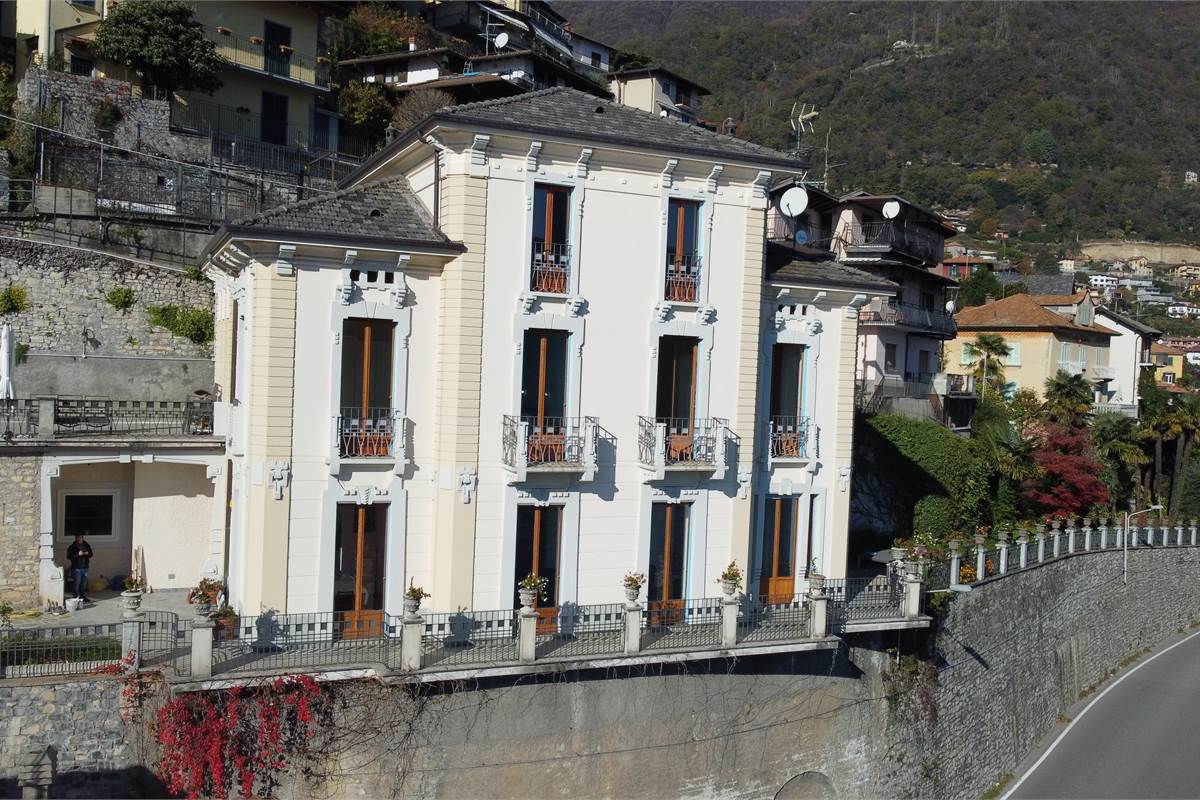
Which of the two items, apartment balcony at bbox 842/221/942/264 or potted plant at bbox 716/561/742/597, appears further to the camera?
apartment balcony at bbox 842/221/942/264

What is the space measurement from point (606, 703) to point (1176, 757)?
1985 cm

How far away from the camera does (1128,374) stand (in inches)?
2581

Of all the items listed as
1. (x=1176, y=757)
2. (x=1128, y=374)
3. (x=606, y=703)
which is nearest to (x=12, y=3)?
(x=606, y=703)

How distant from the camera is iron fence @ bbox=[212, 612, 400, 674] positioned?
57.6 ft

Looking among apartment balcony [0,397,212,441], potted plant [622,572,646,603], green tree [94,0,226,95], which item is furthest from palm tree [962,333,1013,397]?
apartment balcony [0,397,212,441]

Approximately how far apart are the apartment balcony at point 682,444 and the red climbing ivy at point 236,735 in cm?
741

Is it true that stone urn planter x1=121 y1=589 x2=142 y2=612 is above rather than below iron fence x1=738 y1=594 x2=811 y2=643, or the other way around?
above

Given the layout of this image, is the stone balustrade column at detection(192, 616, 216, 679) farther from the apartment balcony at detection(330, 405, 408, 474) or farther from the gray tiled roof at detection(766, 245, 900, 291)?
the gray tiled roof at detection(766, 245, 900, 291)

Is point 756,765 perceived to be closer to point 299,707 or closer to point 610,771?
point 610,771

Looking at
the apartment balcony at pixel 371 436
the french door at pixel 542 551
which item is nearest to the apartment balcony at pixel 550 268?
the apartment balcony at pixel 371 436

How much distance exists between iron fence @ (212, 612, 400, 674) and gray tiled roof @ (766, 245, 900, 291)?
10.8 m

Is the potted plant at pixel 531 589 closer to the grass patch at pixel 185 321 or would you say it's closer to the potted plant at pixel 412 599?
the potted plant at pixel 412 599

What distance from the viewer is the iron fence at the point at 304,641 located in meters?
17.6

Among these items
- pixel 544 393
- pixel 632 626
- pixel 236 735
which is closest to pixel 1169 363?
pixel 544 393
